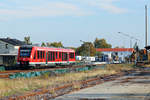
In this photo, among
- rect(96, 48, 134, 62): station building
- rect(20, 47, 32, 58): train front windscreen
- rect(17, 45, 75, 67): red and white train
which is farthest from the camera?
rect(96, 48, 134, 62): station building

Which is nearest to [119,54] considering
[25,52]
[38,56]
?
[38,56]

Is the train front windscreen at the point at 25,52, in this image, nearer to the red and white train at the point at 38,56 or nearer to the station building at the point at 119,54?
the red and white train at the point at 38,56

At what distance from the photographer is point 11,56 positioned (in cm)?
6525

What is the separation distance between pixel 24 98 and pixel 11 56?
171 ft

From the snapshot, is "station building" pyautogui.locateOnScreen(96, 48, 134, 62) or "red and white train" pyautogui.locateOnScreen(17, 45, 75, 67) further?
"station building" pyautogui.locateOnScreen(96, 48, 134, 62)

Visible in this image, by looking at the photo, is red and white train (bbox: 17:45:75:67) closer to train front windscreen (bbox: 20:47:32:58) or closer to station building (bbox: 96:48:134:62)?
train front windscreen (bbox: 20:47:32:58)

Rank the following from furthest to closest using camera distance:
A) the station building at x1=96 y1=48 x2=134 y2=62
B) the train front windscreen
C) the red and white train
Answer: the station building at x1=96 y1=48 x2=134 y2=62 < the train front windscreen < the red and white train

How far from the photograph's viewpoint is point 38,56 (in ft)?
126

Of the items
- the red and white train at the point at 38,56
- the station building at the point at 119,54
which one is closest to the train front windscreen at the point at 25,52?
the red and white train at the point at 38,56

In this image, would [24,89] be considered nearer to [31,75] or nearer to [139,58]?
[31,75]

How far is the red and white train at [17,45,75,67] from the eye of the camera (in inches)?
1470

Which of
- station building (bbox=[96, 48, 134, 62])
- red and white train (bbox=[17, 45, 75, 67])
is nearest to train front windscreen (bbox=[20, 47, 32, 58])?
red and white train (bbox=[17, 45, 75, 67])

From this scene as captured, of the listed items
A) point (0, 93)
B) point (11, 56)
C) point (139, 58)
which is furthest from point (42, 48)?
point (139, 58)

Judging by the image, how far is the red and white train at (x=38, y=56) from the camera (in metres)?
37.3
